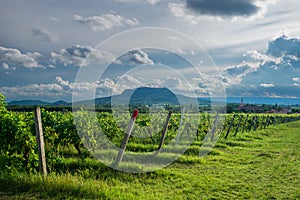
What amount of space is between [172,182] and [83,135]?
3.77m

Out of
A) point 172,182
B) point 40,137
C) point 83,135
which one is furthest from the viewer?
point 83,135

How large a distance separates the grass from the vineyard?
0.59 m

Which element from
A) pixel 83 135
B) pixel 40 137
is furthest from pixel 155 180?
pixel 83 135

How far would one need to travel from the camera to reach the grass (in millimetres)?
5754

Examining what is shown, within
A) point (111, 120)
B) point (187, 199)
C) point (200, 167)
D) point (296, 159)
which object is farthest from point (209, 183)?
point (111, 120)

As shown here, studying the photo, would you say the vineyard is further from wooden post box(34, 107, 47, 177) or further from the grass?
the grass

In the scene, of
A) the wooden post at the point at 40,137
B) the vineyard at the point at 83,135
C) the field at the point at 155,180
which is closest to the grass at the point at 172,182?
the field at the point at 155,180

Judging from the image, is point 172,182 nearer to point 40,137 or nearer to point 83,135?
point 40,137

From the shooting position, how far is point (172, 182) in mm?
7227

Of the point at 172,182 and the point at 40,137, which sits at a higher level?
the point at 40,137

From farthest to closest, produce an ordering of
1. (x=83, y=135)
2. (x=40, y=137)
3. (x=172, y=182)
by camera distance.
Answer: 1. (x=83, y=135)
2. (x=172, y=182)
3. (x=40, y=137)

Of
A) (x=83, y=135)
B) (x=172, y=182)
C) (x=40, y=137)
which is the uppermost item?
(x=40, y=137)

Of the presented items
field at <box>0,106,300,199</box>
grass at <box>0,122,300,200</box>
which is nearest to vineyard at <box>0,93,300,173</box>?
field at <box>0,106,300,199</box>

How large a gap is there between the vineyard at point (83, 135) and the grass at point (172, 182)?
23.2 inches
